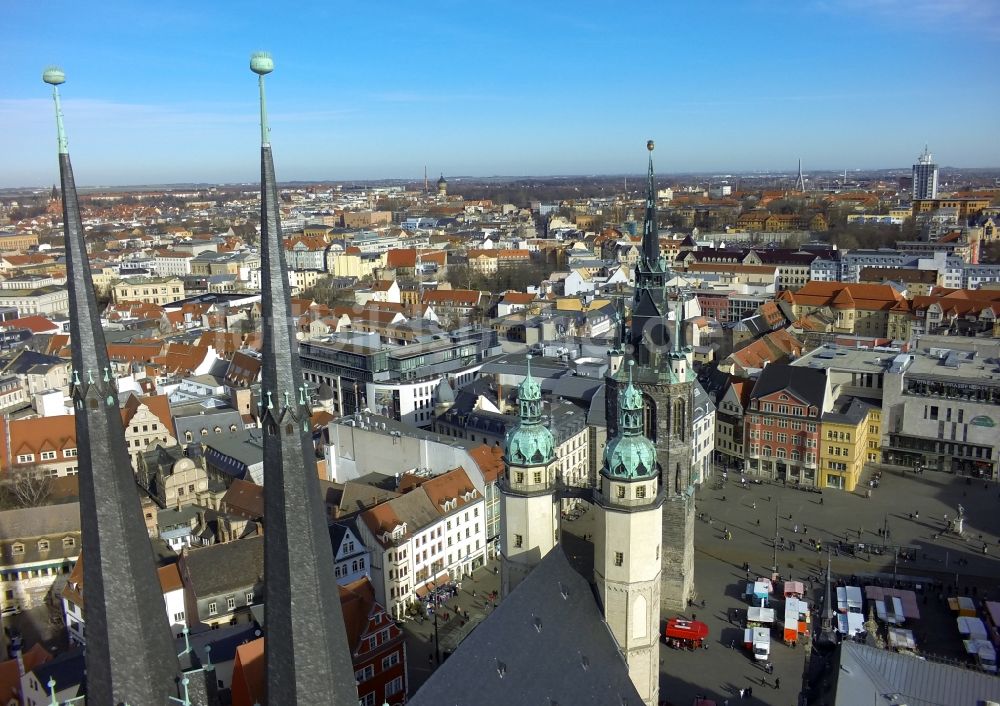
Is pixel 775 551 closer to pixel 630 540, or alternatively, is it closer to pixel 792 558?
pixel 792 558

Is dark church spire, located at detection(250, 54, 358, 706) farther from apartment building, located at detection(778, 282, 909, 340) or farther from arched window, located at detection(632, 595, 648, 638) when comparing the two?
apartment building, located at detection(778, 282, 909, 340)

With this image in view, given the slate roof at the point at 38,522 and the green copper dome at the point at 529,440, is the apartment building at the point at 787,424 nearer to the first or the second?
the green copper dome at the point at 529,440

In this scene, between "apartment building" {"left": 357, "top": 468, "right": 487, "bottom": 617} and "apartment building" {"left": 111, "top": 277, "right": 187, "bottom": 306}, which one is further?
"apartment building" {"left": 111, "top": 277, "right": 187, "bottom": 306}

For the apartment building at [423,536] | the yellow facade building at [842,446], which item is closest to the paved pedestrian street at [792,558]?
the yellow facade building at [842,446]

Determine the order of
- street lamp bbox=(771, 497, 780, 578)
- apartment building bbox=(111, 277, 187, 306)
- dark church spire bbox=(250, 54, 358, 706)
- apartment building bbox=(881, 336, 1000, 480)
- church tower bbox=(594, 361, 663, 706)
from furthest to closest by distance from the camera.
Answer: apartment building bbox=(111, 277, 187, 306), apartment building bbox=(881, 336, 1000, 480), street lamp bbox=(771, 497, 780, 578), church tower bbox=(594, 361, 663, 706), dark church spire bbox=(250, 54, 358, 706)

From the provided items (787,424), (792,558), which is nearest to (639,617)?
(792,558)

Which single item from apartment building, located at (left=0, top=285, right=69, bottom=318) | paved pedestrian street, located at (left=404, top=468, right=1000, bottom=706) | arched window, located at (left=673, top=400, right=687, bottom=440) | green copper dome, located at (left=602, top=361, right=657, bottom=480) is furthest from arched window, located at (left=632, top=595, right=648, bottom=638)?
apartment building, located at (left=0, top=285, right=69, bottom=318)

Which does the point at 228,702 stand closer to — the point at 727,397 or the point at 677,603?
the point at 677,603

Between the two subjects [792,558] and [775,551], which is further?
[775,551]
